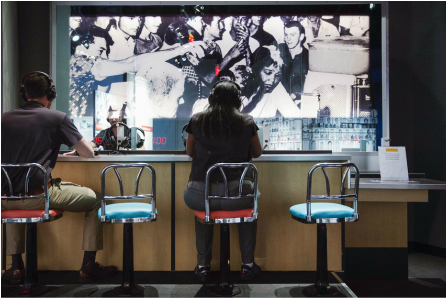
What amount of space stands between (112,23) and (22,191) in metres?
3.02

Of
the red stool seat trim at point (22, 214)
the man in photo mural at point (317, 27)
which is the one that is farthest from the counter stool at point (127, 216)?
the man in photo mural at point (317, 27)

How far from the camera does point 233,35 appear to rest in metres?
4.31

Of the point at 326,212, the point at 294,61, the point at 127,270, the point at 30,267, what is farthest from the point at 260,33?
the point at 30,267

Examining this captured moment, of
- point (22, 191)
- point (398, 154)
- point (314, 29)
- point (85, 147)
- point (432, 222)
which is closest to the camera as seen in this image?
point (22, 191)

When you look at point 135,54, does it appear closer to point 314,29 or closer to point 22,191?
point 314,29

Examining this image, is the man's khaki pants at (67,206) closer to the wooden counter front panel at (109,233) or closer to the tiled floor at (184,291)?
the wooden counter front panel at (109,233)

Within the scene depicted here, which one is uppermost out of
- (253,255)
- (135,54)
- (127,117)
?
(135,54)

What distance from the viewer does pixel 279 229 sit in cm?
260

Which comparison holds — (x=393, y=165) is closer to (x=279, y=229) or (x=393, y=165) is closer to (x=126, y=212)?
(x=279, y=229)

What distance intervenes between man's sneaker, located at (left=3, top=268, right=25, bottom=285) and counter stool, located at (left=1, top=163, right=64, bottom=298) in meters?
0.23

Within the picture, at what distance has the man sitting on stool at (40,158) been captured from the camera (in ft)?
6.81

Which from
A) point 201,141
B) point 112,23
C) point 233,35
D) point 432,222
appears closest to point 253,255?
point 201,141

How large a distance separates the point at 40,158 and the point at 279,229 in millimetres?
1835

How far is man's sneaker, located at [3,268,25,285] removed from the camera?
2.34 metres
